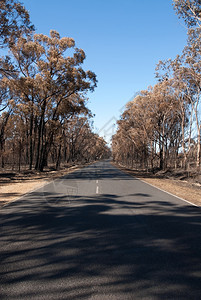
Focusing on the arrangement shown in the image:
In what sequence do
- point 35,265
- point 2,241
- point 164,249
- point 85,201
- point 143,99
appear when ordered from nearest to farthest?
point 35,265, point 164,249, point 2,241, point 85,201, point 143,99

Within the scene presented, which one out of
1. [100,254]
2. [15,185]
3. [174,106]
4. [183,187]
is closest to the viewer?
[100,254]

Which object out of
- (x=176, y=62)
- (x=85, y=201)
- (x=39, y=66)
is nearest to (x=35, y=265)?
(x=85, y=201)

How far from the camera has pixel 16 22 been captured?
18750 mm

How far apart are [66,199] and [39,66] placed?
21.0 meters

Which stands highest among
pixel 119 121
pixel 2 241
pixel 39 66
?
pixel 39 66

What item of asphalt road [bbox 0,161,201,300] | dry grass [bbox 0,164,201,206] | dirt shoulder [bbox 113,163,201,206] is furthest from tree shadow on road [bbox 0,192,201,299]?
dirt shoulder [bbox 113,163,201,206]

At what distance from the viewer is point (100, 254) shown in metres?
5.17

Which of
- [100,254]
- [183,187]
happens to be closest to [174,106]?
[183,187]

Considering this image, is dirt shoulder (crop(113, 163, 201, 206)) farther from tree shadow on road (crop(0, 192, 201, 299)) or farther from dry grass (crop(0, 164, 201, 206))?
tree shadow on road (crop(0, 192, 201, 299))

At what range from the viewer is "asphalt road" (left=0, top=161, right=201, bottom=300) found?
12.6ft

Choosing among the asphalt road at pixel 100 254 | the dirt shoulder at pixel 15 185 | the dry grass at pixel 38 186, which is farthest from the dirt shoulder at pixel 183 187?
the dirt shoulder at pixel 15 185

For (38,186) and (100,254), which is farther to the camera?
(38,186)

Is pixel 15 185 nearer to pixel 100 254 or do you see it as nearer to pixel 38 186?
pixel 38 186

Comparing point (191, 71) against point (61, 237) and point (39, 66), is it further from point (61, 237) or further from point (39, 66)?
point (61, 237)
